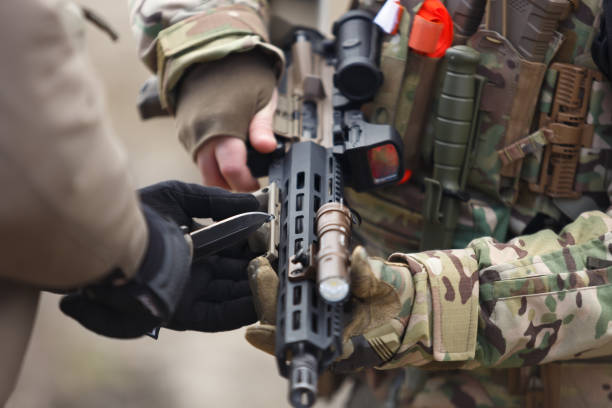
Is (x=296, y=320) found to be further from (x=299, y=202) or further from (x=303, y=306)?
(x=299, y=202)

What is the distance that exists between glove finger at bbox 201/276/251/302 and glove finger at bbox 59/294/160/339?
0.60ft

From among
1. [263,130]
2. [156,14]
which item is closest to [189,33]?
[156,14]

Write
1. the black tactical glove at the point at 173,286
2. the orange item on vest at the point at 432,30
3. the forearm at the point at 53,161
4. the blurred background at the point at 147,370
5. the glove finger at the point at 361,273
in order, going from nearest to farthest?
1. the forearm at the point at 53,161
2. the black tactical glove at the point at 173,286
3. the glove finger at the point at 361,273
4. the orange item on vest at the point at 432,30
5. the blurred background at the point at 147,370

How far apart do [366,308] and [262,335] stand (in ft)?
0.76

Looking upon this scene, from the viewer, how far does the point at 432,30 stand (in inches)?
70.5

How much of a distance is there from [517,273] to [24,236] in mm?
1077

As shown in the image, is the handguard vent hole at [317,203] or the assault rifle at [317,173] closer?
the assault rifle at [317,173]

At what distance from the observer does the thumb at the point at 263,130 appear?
186cm

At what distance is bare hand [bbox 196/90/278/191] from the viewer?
73.8 inches

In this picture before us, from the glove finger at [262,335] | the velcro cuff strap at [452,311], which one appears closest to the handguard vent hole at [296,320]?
the glove finger at [262,335]

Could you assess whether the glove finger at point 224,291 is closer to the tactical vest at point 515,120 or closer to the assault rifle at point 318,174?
the assault rifle at point 318,174

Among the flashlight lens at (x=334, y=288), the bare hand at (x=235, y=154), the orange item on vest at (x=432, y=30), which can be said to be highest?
the orange item on vest at (x=432, y=30)

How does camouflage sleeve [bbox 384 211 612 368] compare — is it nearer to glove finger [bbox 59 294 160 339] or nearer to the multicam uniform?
the multicam uniform

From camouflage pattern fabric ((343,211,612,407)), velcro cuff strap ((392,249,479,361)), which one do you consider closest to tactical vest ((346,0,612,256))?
camouflage pattern fabric ((343,211,612,407))
